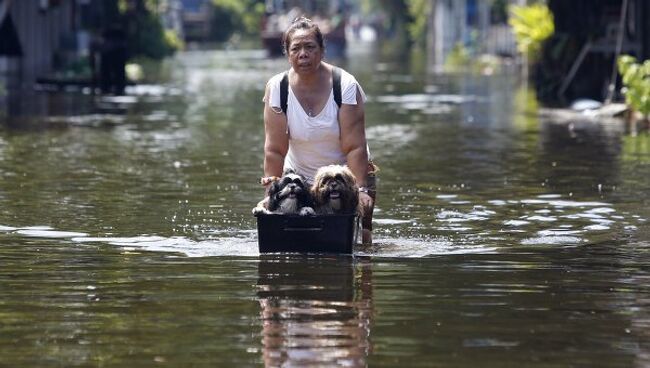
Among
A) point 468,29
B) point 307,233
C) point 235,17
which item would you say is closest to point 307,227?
point 307,233

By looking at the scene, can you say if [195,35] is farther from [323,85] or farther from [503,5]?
[323,85]

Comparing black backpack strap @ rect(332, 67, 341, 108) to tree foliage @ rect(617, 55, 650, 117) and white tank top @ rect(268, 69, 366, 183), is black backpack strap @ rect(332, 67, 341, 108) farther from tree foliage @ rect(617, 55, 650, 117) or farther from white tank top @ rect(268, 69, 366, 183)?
tree foliage @ rect(617, 55, 650, 117)

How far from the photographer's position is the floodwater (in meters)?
8.12

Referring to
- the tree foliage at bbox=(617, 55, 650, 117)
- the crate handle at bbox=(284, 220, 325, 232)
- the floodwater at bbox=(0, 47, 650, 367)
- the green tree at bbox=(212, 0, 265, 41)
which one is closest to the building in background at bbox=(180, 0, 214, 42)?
the green tree at bbox=(212, 0, 265, 41)

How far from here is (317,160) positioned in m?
11.3

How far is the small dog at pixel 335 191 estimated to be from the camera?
10664mm

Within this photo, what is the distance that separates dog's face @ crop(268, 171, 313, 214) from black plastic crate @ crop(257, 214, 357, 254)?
0.20ft

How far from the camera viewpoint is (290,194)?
1094cm

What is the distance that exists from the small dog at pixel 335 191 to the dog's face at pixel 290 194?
7 cm

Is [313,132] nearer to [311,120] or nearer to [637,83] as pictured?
[311,120]

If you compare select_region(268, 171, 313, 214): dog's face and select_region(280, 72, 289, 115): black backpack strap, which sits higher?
select_region(280, 72, 289, 115): black backpack strap

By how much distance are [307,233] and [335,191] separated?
1.63 feet

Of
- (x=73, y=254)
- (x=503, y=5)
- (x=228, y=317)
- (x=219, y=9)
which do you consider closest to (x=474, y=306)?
(x=228, y=317)

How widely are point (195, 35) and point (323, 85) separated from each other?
340ft
